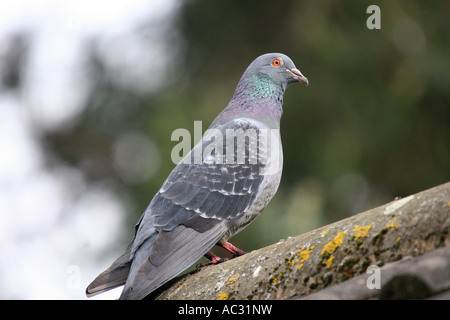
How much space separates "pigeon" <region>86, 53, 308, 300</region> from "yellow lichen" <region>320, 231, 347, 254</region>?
150 cm

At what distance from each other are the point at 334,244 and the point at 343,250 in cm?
9

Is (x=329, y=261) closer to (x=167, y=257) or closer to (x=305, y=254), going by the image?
(x=305, y=254)

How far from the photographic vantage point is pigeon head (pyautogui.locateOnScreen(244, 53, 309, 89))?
632 cm

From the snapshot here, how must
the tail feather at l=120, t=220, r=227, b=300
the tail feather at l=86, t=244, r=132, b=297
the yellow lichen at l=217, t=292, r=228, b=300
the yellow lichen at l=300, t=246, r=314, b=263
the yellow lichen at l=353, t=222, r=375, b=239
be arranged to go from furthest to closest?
1. the tail feather at l=86, t=244, r=132, b=297
2. the tail feather at l=120, t=220, r=227, b=300
3. the yellow lichen at l=217, t=292, r=228, b=300
4. the yellow lichen at l=300, t=246, r=314, b=263
5. the yellow lichen at l=353, t=222, r=375, b=239

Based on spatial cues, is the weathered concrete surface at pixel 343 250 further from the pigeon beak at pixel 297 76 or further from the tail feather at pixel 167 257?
the pigeon beak at pixel 297 76

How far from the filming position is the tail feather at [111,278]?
4363 mm

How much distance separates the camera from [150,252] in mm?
4398

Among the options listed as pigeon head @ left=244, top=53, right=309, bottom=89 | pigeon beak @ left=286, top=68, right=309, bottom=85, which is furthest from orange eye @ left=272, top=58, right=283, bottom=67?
pigeon beak @ left=286, top=68, right=309, bottom=85

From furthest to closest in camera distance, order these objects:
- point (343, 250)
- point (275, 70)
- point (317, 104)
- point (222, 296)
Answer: point (317, 104) < point (275, 70) < point (222, 296) < point (343, 250)

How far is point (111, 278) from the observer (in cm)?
443

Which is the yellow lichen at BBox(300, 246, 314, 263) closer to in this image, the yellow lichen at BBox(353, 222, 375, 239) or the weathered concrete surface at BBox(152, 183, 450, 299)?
the weathered concrete surface at BBox(152, 183, 450, 299)

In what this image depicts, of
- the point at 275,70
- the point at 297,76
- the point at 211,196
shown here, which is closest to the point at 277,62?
the point at 275,70

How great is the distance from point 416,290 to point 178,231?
8.23 feet

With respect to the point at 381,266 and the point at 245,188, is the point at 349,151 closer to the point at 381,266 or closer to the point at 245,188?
the point at 245,188
